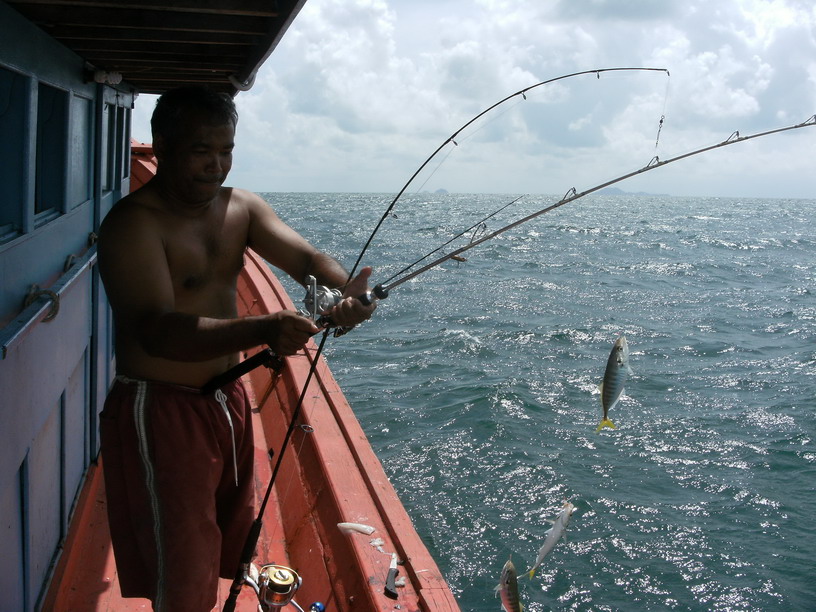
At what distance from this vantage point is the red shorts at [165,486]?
2443 millimetres

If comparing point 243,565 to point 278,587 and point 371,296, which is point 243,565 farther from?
point 371,296

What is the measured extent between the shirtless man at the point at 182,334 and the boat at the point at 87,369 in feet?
1.11

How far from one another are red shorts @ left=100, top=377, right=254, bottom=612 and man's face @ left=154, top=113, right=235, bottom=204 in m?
0.63

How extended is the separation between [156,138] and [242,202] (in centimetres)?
40

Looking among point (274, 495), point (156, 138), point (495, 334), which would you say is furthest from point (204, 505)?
point (495, 334)

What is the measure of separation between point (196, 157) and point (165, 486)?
1.02 meters

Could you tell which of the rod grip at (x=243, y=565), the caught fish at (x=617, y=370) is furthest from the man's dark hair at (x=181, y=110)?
the caught fish at (x=617, y=370)

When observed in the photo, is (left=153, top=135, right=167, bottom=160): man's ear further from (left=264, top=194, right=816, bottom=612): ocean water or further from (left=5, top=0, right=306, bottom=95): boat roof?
(left=264, top=194, right=816, bottom=612): ocean water

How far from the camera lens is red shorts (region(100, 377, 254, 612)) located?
2443mm

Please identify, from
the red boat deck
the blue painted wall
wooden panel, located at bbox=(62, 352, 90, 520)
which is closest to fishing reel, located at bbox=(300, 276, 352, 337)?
the blue painted wall

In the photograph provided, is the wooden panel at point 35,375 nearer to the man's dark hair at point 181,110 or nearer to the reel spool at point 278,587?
the man's dark hair at point 181,110

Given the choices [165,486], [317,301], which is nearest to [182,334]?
[317,301]

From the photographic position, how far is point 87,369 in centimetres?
435

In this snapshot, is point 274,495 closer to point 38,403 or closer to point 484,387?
point 38,403
